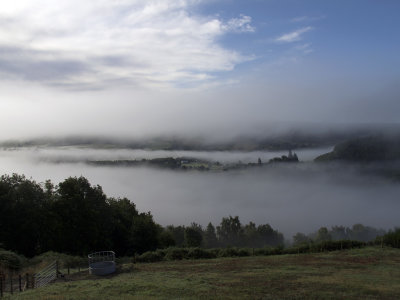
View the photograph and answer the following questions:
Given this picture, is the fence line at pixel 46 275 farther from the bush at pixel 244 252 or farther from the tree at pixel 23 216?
the tree at pixel 23 216

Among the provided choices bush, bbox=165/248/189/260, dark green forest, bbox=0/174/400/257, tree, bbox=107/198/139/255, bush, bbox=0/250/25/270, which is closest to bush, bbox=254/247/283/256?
dark green forest, bbox=0/174/400/257

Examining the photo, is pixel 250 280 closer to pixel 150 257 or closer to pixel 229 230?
pixel 150 257

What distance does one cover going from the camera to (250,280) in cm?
2069

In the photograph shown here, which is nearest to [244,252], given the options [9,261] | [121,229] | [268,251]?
[268,251]

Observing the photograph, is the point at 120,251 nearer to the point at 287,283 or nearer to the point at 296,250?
the point at 296,250

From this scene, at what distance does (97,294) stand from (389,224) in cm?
18380

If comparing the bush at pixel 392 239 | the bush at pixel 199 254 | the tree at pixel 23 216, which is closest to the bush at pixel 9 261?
the tree at pixel 23 216

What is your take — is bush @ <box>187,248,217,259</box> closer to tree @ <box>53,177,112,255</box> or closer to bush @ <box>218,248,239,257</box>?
bush @ <box>218,248,239,257</box>

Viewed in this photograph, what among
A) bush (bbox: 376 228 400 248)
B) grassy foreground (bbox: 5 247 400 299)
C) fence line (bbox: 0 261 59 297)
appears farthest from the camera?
bush (bbox: 376 228 400 248)

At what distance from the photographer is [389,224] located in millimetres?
169875

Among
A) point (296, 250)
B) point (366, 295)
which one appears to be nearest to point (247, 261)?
point (296, 250)

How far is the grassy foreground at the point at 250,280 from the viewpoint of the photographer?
17.4 metres

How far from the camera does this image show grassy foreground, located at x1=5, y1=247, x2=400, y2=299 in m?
17.4

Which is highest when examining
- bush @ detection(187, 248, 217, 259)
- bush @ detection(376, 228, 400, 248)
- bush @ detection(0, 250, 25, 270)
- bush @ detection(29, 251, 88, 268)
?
bush @ detection(0, 250, 25, 270)
